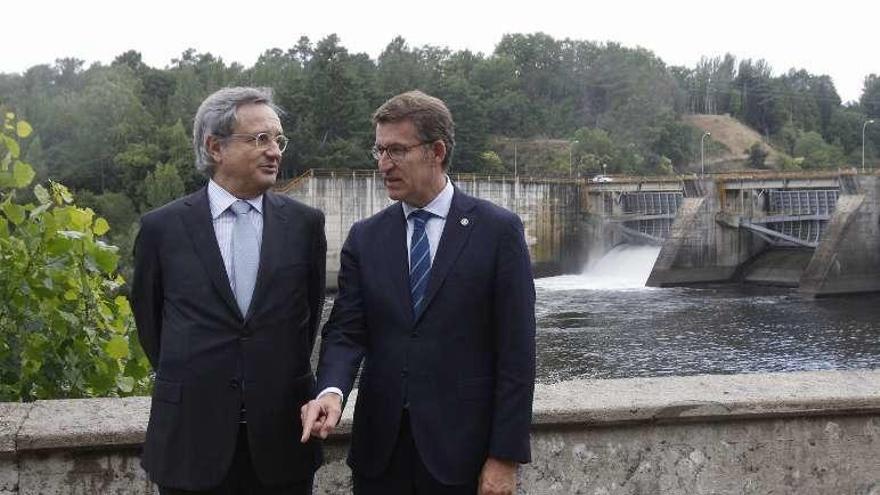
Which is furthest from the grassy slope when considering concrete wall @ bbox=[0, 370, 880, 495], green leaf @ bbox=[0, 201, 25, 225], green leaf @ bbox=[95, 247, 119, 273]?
green leaf @ bbox=[0, 201, 25, 225]

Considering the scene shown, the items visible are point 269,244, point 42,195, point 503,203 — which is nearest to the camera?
point 269,244

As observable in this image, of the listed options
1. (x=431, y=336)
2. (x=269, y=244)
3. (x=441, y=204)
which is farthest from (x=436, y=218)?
(x=269, y=244)

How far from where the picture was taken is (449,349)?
2344 millimetres

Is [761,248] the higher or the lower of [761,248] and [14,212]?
the lower

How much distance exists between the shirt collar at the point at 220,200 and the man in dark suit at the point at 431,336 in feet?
0.91

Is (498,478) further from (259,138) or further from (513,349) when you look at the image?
(259,138)

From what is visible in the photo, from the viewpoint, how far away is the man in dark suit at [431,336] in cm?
232

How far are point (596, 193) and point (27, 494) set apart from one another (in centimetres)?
4573

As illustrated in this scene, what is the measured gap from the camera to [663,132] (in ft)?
258

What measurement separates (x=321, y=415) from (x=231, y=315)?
0.32m

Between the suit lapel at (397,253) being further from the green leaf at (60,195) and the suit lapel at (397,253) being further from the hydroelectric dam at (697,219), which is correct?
the hydroelectric dam at (697,219)

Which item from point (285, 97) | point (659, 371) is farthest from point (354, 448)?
point (285, 97)

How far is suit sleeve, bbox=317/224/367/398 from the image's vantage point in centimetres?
236

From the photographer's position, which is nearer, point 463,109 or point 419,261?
point 419,261
